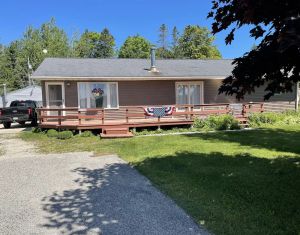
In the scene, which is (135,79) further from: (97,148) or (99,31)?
(99,31)

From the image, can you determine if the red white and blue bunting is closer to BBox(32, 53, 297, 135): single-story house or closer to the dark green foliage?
BBox(32, 53, 297, 135): single-story house

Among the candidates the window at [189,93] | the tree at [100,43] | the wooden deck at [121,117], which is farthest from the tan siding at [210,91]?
the tree at [100,43]

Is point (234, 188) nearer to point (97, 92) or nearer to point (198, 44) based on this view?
point (97, 92)

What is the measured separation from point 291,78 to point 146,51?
6106 centimetres

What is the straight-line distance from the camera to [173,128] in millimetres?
15383

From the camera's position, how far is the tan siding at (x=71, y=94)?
16.0m

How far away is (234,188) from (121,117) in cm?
1132

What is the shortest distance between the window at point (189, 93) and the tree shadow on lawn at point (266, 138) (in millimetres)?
4518

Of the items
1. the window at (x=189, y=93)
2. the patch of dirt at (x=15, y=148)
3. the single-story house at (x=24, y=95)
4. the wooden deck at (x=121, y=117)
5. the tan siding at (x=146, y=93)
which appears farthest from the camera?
the single-story house at (x=24, y=95)

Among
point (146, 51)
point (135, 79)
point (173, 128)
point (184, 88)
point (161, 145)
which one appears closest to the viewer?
point (161, 145)

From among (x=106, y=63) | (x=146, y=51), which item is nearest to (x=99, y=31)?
(x=146, y=51)

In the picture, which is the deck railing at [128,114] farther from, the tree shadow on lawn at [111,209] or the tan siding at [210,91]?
the tree shadow on lawn at [111,209]

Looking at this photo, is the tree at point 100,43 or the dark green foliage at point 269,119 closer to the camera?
the dark green foliage at point 269,119

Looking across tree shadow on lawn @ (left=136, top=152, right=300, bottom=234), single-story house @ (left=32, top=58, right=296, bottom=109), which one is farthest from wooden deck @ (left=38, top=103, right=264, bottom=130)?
tree shadow on lawn @ (left=136, top=152, right=300, bottom=234)
